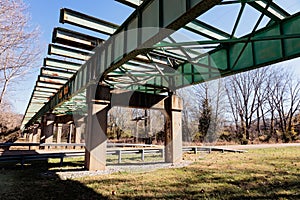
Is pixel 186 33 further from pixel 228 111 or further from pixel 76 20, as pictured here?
pixel 228 111

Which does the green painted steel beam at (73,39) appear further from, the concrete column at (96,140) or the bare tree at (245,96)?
the bare tree at (245,96)

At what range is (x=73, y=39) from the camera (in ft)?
22.7

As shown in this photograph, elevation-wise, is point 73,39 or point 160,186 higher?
point 73,39

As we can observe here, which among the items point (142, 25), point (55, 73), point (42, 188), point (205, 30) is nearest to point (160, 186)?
point (42, 188)

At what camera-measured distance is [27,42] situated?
10.9 m

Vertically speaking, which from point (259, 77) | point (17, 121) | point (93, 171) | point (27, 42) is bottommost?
point (93, 171)

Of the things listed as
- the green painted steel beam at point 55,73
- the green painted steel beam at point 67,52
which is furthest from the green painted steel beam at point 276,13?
the green painted steel beam at point 55,73

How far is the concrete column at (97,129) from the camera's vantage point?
343 inches

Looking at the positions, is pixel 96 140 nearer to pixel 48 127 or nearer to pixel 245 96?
pixel 48 127

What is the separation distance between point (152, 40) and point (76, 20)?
2599mm

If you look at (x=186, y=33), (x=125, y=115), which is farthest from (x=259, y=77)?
(x=186, y=33)

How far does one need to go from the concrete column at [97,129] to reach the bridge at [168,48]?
4cm

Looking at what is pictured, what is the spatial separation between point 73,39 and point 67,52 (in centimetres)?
148

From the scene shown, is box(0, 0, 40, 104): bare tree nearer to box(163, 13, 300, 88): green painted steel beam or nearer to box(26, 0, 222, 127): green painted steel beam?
box(26, 0, 222, 127): green painted steel beam
